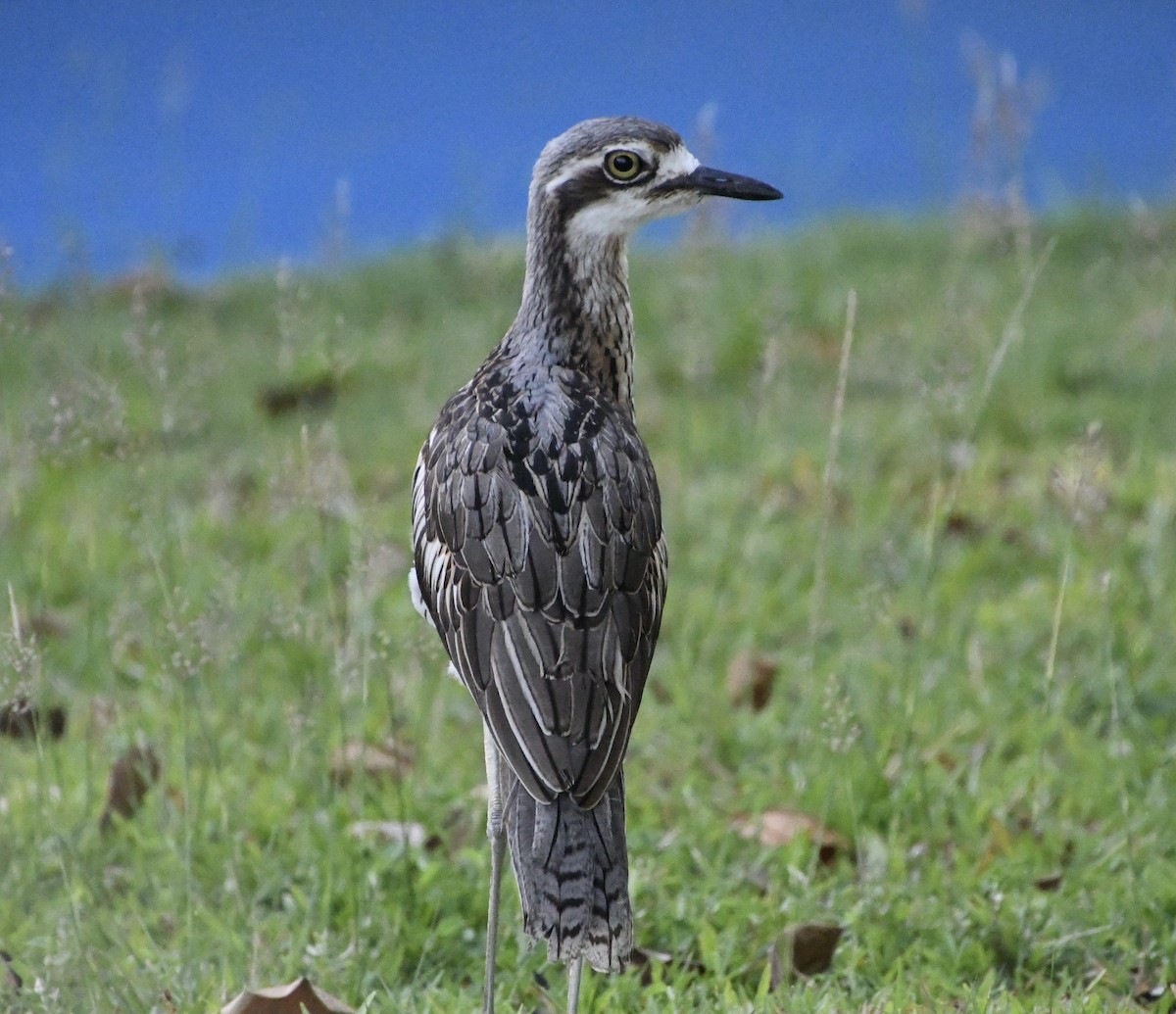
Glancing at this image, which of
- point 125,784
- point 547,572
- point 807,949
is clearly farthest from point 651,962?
point 125,784

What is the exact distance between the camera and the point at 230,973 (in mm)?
4230

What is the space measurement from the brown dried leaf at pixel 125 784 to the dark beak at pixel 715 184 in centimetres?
231

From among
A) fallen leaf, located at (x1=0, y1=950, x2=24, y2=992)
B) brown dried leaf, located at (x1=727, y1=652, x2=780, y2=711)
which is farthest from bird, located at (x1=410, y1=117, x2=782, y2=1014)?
brown dried leaf, located at (x1=727, y1=652, x2=780, y2=711)

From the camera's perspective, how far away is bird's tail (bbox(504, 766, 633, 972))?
3523mm

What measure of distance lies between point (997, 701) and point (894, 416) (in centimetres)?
260

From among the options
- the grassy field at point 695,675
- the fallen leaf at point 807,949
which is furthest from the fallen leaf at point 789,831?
the fallen leaf at point 807,949

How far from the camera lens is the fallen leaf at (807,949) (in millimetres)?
4289

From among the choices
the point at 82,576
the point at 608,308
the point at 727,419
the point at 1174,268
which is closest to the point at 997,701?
the point at 1174,268

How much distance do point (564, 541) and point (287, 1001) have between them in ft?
3.81

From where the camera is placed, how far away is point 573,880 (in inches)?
140

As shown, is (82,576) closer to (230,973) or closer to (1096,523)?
(230,973)

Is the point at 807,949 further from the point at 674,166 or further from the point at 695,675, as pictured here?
the point at 674,166

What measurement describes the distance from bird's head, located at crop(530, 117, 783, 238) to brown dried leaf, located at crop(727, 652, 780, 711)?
6.86 feet

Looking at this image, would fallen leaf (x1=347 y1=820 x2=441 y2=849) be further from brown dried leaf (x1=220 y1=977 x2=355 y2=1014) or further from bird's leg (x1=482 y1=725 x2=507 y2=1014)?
brown dried leaf (x1=220 y1=977 x2=355 y2=1014)
